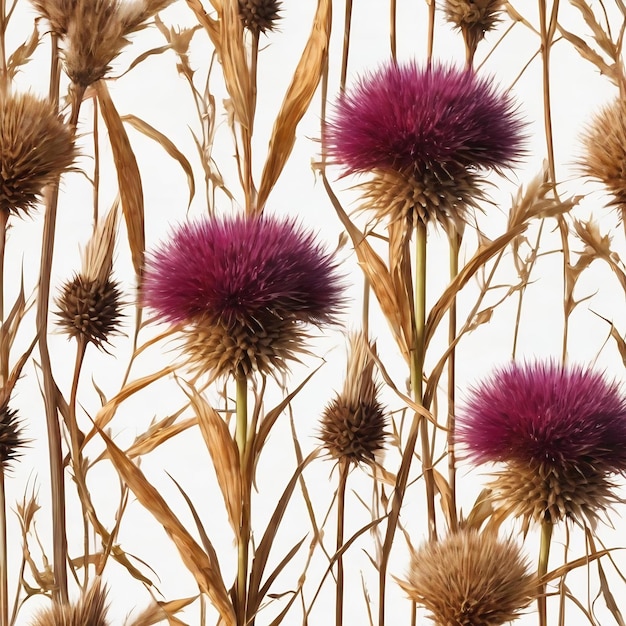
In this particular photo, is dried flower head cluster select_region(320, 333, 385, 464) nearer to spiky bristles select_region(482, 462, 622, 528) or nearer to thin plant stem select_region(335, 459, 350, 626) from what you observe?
thin plant stem select_region(335, 459, 350, 626)

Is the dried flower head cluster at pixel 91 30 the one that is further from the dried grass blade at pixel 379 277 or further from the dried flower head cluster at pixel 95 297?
the dried grass blade at pixel 379 277

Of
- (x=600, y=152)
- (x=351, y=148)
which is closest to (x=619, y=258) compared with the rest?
(x=600, y=152)

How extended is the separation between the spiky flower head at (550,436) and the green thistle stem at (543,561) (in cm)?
2

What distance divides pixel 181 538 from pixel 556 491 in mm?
614

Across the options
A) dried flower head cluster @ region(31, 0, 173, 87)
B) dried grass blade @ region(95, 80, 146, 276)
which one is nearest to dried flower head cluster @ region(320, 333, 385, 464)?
dried grass blade @ region(95, 80, 146, 276)

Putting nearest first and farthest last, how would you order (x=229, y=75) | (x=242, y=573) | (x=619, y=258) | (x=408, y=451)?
1. (x=242, y=573)
2. (x=408, y=451)
3. (x=229, y=75)
4. (x=619, y=258)

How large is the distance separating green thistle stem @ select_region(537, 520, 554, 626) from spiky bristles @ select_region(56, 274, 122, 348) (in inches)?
33.1

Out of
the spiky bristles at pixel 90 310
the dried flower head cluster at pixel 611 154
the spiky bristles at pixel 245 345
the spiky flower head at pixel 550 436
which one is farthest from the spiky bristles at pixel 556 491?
the spiky bristles at pixel 90 310

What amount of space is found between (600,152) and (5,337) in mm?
1172

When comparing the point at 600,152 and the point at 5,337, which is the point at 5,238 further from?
the point at 600,152

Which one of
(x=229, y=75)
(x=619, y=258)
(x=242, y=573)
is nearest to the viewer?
(x=242, y=573)

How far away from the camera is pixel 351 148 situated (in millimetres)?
1917

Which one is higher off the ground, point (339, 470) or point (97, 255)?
point (97, 255)

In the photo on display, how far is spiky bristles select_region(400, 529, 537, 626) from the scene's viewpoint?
178 centimetres
